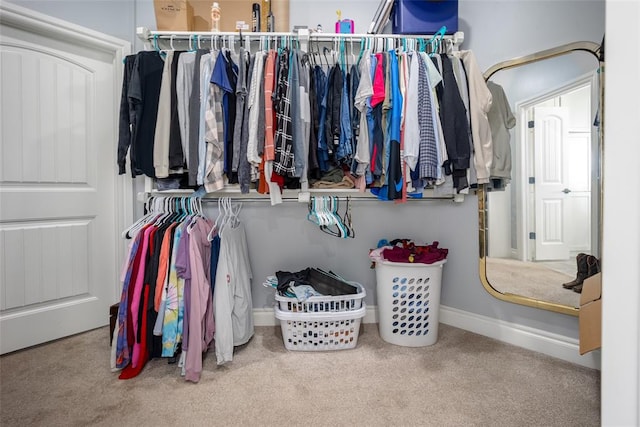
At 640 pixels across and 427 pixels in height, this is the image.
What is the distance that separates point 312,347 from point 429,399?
2.14ft

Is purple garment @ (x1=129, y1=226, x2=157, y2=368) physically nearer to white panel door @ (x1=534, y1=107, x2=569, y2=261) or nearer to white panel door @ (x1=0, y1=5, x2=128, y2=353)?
white panel door @ (x1=0, y1=5, x2=128, y2=353)

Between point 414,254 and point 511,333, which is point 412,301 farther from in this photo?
point 511,333

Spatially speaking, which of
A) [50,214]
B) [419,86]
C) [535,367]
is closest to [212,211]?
[50,214]

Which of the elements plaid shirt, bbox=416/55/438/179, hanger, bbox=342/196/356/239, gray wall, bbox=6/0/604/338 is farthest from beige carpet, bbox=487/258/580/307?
hanger, bbox=342/196/356/239

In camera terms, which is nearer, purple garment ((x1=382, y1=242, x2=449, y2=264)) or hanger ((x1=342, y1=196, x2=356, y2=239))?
purple garment ((x1=382, y1=242, x2=449, y2=264))

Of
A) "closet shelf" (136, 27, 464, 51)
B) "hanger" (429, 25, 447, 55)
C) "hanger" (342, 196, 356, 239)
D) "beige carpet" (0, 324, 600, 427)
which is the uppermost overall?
"closet shelf" (136, 27, 464, 51)

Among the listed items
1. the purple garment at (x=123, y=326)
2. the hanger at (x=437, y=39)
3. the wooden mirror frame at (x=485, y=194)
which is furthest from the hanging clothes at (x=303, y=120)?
the purple garment at (x=123, y=326)

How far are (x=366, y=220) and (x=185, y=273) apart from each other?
117 cm

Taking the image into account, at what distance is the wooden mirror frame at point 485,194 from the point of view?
5.11 ft

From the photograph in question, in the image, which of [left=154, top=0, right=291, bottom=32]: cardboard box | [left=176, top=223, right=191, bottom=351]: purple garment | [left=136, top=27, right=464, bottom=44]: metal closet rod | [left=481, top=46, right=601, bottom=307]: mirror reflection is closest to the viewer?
[left=176, top=223, right=191, bottom=351]: purple garment

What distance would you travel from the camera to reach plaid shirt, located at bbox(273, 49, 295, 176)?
1663 millimetres

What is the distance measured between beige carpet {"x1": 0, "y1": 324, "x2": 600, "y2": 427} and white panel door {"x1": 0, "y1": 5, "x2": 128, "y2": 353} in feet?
0.93

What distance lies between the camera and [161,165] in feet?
5.64

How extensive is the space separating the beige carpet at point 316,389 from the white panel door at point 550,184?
582mm
